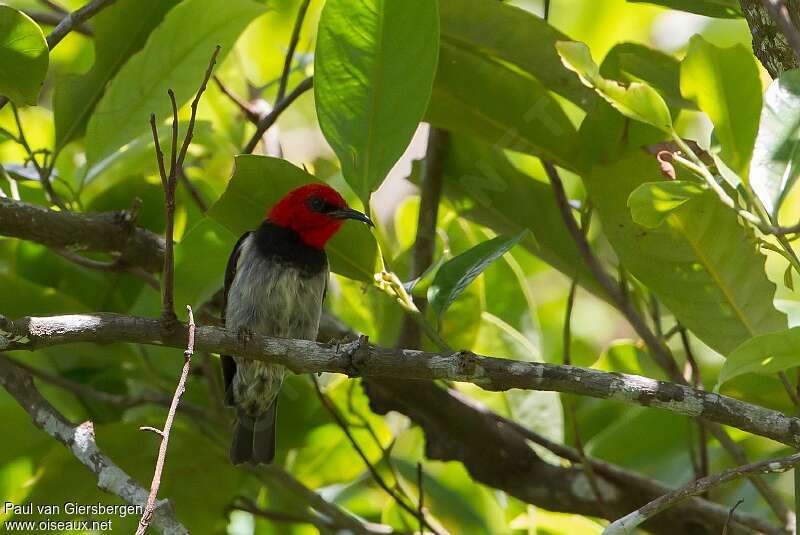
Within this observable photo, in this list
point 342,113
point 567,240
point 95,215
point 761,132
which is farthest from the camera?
point 567,240

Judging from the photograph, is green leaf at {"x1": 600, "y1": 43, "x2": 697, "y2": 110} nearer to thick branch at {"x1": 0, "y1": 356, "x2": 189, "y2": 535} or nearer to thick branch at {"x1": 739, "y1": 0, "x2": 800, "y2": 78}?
thick branch at {"x1": 739, "y1": 0, "x2": 800, "y2": 78}

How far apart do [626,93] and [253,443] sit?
2087 mm

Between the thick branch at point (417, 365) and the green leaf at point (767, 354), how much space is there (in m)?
0.16

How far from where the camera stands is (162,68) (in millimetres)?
3693

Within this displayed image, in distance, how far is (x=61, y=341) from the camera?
2.70 m

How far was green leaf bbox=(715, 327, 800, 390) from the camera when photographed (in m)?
2.62

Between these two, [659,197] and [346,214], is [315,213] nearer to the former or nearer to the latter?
[346,214]

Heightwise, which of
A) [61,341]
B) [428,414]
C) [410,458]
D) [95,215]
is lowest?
[410,458]

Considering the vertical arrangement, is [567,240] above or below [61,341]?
above

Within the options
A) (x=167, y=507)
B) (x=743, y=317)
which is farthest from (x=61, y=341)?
(x=743, y=317)

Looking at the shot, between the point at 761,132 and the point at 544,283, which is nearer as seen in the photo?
the point at 761,132

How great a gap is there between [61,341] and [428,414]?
6.00ft

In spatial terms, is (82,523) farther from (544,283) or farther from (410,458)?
(544,283)

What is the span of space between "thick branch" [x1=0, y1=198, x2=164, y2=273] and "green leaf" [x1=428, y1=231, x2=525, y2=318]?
4.15 feet
